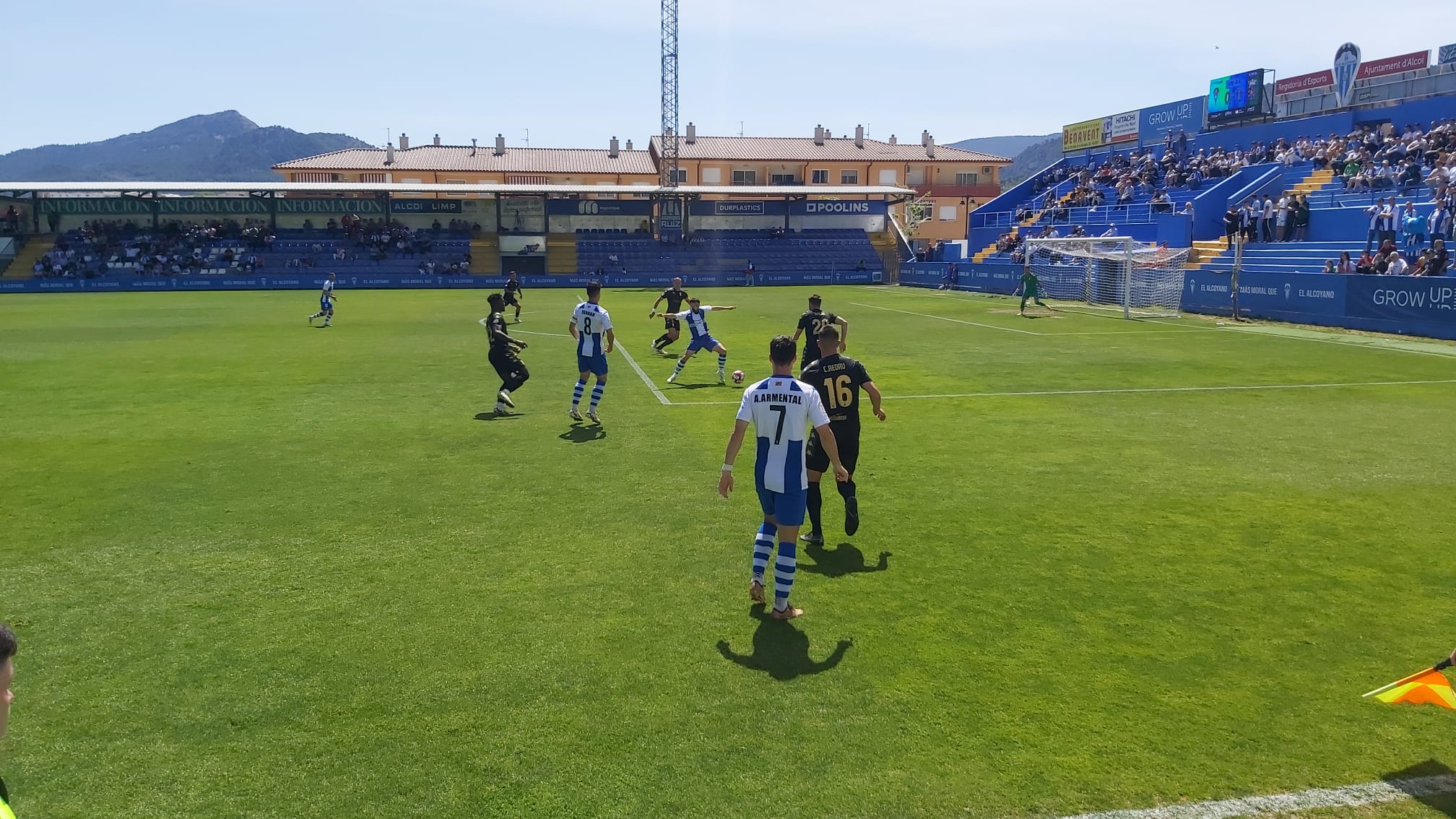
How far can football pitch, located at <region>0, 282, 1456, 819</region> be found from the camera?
5.29m

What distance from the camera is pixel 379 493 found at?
11.1 m

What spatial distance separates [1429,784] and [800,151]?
3751 inches

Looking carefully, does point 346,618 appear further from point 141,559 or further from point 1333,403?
point 1333,403

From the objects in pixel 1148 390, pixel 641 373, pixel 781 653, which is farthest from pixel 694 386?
pixel 781 653

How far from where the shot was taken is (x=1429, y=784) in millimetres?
5199

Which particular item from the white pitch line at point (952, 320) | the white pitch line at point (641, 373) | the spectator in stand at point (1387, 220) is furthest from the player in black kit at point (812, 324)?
the spectator in stand at point (1387, 220)

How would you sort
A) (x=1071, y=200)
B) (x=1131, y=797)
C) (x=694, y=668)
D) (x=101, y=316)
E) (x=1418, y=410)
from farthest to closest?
1. (x=1071, y=200)
2. (x=101, y=316)
3. (x=1418, y=410)
4. (x=694, y=668)
5. (x=1131, y=797)

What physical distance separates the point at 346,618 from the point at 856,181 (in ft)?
303

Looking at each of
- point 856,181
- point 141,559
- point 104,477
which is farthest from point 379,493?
point 856,181

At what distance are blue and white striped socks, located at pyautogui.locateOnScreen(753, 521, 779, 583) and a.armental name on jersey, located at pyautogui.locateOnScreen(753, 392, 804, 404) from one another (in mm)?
985

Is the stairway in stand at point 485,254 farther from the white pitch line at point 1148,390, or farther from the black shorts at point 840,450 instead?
the black shorts at point 840,450

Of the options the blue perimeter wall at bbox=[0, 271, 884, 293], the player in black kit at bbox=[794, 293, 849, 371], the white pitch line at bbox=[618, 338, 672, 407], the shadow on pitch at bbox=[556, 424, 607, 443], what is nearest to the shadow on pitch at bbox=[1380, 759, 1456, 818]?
the player in black kit at bbox=[794, 293, 849, 371]

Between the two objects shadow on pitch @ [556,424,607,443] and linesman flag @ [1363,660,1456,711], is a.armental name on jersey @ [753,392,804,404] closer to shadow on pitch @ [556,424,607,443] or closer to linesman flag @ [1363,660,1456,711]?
linesman flag @ [1363,660,1456,711]

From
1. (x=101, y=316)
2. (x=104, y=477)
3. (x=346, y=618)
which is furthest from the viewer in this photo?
(x=101, y=316)
